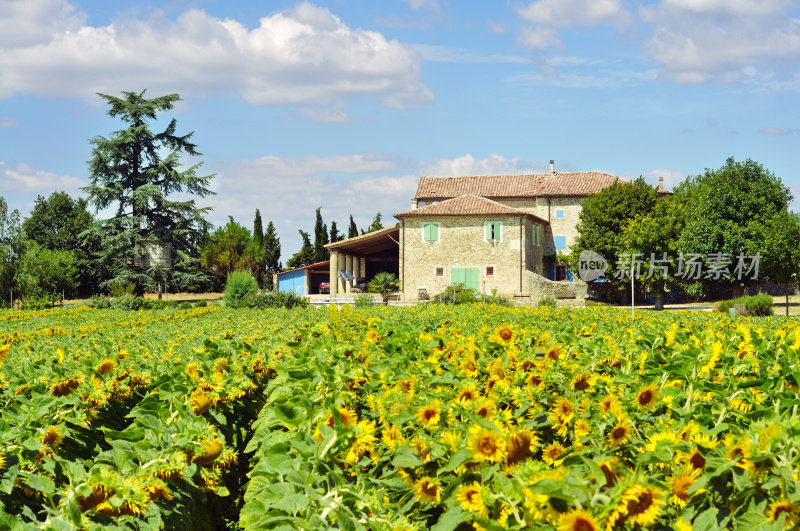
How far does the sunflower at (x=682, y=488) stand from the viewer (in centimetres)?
242

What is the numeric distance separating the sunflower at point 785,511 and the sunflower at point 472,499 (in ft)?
2.71

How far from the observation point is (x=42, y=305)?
33.5m

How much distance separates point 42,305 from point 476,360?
3306cm

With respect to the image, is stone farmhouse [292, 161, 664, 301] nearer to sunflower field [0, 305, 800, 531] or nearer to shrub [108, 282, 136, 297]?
shrub [108, 282, 136, 297]

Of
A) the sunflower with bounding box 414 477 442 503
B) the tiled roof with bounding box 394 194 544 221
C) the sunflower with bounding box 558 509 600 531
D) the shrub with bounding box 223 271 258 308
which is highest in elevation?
the tiled roof with bounding box 394 194 544 221

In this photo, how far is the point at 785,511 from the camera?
2186 mm

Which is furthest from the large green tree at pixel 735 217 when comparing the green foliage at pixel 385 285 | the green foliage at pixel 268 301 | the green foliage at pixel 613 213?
the green foliage at pixel 268 301

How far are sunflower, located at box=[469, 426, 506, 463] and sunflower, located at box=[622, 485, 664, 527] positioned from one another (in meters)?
0.56

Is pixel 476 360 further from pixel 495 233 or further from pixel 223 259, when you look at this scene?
pixel 223 259

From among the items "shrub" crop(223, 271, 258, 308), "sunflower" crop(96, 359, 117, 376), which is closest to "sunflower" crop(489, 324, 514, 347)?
"sunflower" crop(96, 359, 117, 376)

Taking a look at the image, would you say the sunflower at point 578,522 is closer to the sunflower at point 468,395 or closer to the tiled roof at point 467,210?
the sunflower at point 468,395

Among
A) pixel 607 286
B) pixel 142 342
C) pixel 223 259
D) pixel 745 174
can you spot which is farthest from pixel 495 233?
pixel 142 342

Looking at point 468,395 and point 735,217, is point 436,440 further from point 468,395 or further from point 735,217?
point 735,217

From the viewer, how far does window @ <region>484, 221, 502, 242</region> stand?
42281 mm
